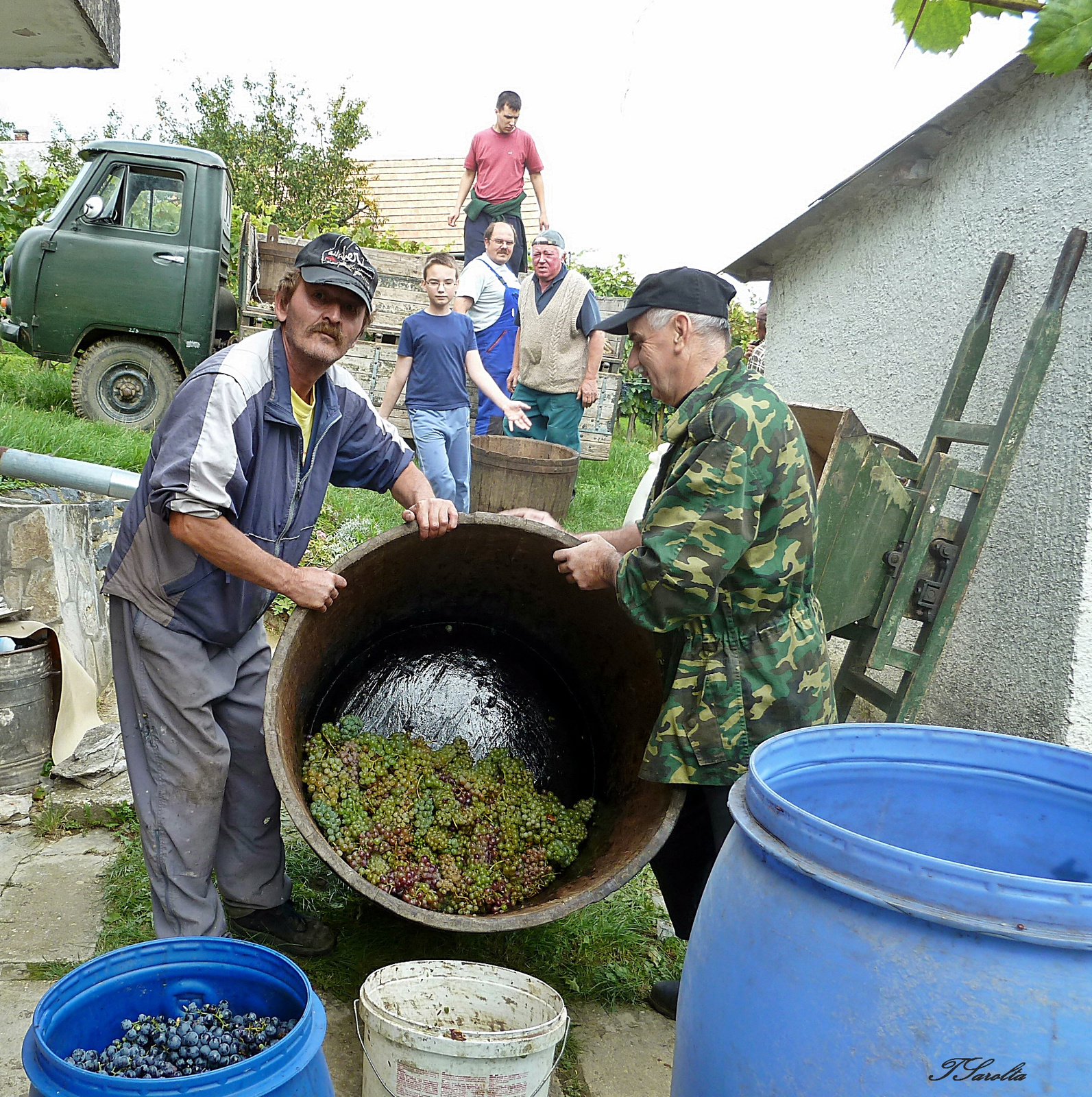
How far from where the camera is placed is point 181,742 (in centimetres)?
255

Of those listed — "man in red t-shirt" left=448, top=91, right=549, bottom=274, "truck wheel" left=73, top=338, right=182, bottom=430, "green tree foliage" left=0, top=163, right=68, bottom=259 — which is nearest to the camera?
"truck wheel" left=73, top=338, right=182, bottom=430

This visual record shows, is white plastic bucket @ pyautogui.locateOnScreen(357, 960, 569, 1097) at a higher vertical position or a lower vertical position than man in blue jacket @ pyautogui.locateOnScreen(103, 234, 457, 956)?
lower

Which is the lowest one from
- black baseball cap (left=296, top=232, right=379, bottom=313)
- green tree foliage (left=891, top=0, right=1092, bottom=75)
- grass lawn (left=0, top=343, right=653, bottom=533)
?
grass lawn (left=0, top=343, right=653, bottom=533)

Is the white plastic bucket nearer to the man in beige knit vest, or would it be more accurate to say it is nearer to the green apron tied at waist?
the man in beige knit vest

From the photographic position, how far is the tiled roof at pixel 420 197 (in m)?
21.6

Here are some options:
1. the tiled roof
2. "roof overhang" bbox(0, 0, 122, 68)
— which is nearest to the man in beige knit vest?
"roof overhang" bbox(0, 0, 122, 68)

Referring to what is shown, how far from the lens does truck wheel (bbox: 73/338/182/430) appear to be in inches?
327

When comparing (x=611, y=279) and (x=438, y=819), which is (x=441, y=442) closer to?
(x=438, y=819)

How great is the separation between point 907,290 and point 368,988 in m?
4.25

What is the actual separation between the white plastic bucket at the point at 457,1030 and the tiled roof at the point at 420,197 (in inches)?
789

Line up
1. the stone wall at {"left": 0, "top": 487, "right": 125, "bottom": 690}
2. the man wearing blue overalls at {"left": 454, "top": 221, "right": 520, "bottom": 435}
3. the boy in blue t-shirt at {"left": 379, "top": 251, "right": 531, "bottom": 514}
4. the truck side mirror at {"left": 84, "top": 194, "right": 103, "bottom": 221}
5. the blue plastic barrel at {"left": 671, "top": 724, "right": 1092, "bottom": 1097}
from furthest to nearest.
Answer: the truck side mirror at {"left": 84, "top": 194, "right": 103, "bottom": 221} → the man wearing blue overalls at {"left": 454, "top": 221, "right": 520, "bottom": 435} → the boy in blue t-shirt at {"left": 379, "top": 251, "right": 531, "bottom": 514} → the stone wall at {"left": 0, "top": 487, "right": 125, "bottom": 690} → the blue plastic barrel at {"left": 671, "top": 724, "right": 1092, "bottom": 1097}

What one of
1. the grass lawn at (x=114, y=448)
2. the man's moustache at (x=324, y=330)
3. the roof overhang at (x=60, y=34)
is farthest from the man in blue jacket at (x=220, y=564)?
the grass lawn at (x=114, y=448)

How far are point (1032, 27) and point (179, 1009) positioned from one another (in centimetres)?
217

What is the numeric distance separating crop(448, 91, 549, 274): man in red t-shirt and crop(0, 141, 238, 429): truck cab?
238 centimetres
